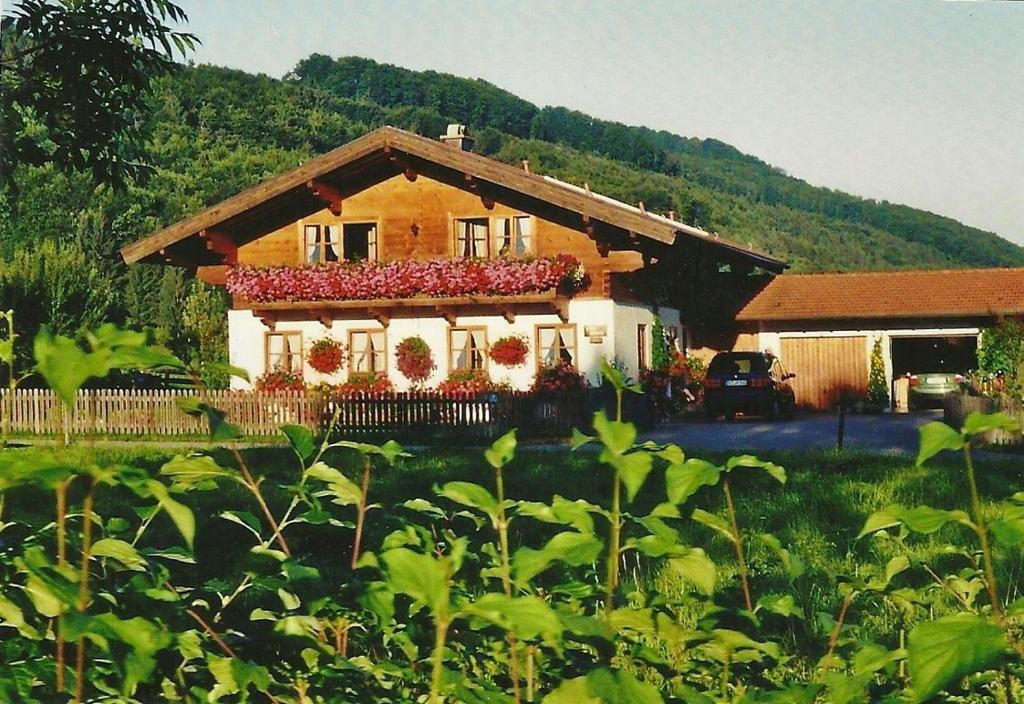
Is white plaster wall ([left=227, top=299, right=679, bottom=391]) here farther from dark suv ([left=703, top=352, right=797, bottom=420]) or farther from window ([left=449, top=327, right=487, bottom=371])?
dark suv ([left=703, top=352, right=797, bottom=420])

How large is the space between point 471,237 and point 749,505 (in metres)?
15.9

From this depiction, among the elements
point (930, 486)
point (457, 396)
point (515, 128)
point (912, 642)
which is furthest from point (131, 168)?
point (515, 128)

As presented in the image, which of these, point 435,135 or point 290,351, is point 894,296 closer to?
point 435,135

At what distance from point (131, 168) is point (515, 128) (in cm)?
2208

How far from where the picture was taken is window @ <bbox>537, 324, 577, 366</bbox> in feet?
76.5

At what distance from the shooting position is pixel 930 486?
10203mm

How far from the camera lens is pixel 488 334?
23828mm

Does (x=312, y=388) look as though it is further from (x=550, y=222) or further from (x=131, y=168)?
(x=131, y=168)

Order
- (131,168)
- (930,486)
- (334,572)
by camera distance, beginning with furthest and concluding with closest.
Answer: (930,486) < (131,168) < (334,572)

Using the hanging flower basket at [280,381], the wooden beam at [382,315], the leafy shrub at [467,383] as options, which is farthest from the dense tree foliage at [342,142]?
the leafy shrub at [467,383]

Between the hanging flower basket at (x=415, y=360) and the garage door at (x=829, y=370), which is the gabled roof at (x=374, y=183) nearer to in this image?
the hanging flower basket at (x=415, y=360)

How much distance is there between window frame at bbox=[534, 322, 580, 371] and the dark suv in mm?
3054

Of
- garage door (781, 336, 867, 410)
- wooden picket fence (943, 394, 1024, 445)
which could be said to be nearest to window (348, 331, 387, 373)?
garage door (781, 336, 867, 410)

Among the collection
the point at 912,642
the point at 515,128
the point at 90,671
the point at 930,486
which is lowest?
the point at 930,486
